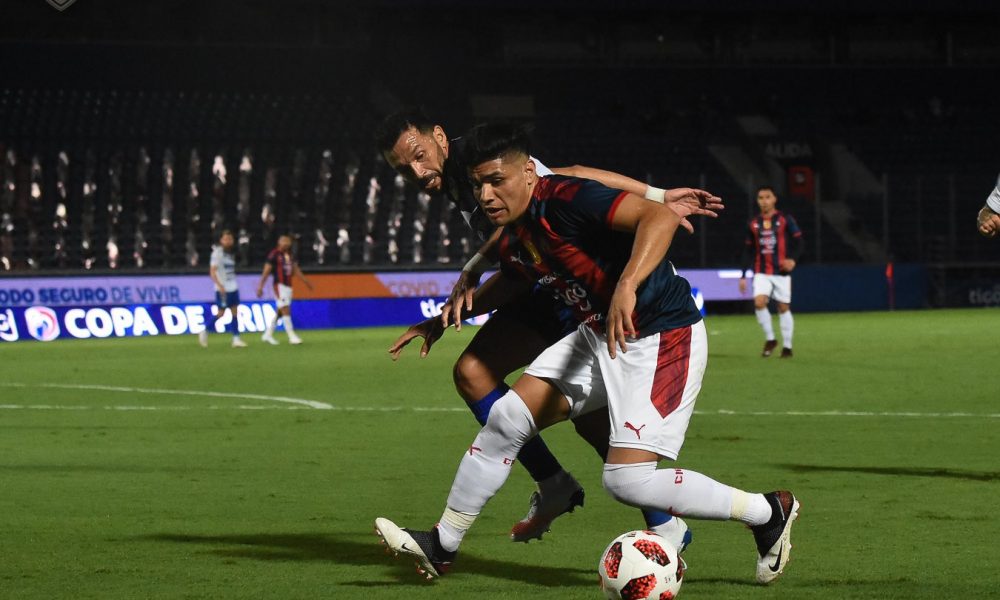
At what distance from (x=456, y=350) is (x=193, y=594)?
16535 millimetres

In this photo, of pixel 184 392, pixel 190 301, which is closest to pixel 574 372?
pixel 184 392

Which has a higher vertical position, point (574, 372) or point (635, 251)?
point (635, 251)

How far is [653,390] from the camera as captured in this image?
532 centimetres

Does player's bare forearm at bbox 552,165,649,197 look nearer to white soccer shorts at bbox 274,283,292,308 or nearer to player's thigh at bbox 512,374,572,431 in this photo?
player's thigh at bbox 512,374,572,431

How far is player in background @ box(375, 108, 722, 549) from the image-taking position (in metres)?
6.30

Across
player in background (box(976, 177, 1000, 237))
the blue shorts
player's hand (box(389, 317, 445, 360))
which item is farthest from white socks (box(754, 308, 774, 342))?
player's hand (box(389, 317, 445, 360))

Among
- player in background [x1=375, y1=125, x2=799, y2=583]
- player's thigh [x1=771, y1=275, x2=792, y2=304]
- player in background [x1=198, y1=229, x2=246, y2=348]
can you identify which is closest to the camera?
player in background [x1=375, y1=125, x2=799, y2=583]

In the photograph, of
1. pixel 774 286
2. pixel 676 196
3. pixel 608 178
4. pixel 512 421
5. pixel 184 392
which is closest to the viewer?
pixel 512 421

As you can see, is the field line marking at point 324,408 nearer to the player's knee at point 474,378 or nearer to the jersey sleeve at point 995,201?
the jersey sleeve at point 995,201

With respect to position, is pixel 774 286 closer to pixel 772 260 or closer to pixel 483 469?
pixel 772 260

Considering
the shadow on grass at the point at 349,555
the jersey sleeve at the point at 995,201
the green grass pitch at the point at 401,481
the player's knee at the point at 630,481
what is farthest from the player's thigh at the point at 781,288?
the player's knee at the point at 630,481

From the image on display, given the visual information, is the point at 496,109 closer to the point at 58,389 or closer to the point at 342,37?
the point at 342,37

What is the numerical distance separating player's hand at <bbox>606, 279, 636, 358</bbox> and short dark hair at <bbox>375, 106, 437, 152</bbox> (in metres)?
1.73

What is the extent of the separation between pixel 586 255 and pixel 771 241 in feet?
48.1
